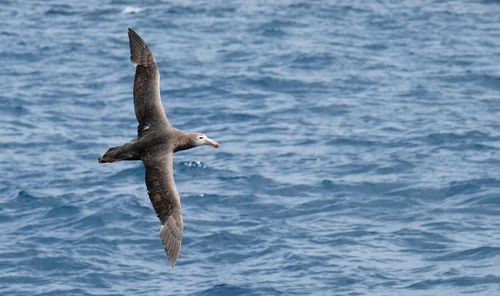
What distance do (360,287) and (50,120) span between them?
13.0 metres

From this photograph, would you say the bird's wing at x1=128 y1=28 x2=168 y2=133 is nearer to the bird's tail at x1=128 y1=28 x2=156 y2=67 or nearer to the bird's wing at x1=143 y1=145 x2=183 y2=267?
the bird's tail at x1=128 y1=28 x2=156 y2=67

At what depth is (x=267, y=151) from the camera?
2712cm

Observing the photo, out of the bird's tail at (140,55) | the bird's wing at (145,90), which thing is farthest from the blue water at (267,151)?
the bird's tail at (140,55)

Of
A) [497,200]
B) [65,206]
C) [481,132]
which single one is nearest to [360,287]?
[497,200]

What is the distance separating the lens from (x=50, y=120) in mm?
29719

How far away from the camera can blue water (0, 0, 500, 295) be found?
21.6 meters

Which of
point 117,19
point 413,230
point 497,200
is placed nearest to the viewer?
point 413,230

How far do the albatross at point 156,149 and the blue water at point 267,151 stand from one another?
222 inches

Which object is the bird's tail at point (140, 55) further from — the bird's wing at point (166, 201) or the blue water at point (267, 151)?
the blue water at point (267, 151)

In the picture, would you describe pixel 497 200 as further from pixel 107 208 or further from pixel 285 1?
pixel 285 1

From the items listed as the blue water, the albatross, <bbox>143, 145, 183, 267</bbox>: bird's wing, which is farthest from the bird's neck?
the blue water

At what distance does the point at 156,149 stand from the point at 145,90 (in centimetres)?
141

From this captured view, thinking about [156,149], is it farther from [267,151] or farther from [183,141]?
[267,151]

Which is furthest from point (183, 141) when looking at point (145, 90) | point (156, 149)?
point (145, 90)
